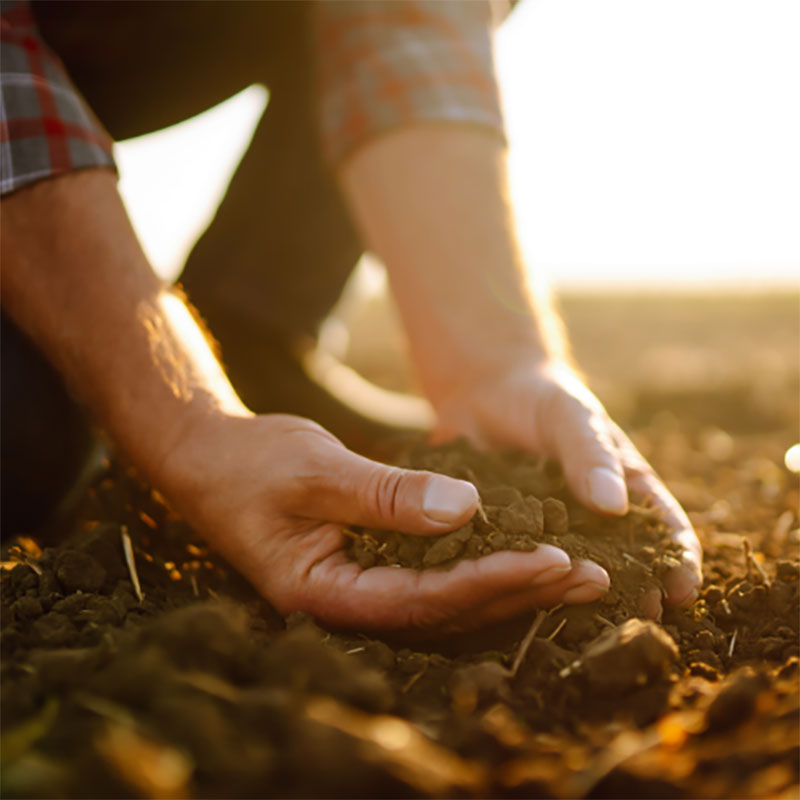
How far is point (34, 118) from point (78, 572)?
1065mm

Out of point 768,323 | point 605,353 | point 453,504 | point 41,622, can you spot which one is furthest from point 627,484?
point 768,323

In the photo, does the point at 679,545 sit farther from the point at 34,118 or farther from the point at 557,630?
the point at 34,118

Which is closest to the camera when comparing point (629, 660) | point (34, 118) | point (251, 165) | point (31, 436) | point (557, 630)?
point (629, 660)

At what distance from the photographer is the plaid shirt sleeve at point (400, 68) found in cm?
228

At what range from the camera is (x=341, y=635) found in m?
1.38

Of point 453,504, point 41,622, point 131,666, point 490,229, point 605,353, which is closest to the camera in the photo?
point 131,666

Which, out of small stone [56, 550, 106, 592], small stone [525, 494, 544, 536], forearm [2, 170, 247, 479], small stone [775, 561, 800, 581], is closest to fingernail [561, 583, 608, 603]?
small stone [525, 494, 544, 536]

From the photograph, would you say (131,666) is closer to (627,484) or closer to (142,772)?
(142,772)

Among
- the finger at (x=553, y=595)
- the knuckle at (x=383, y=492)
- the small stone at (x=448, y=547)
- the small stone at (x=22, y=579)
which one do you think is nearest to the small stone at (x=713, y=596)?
the finger at (x=553, y=595)

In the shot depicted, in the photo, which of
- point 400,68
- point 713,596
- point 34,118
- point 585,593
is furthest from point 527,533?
point 400,68

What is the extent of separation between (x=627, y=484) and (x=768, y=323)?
9.17 meters

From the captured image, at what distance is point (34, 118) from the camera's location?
1.67m

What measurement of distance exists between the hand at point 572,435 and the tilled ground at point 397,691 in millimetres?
72

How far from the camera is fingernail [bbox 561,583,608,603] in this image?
1.29 m
